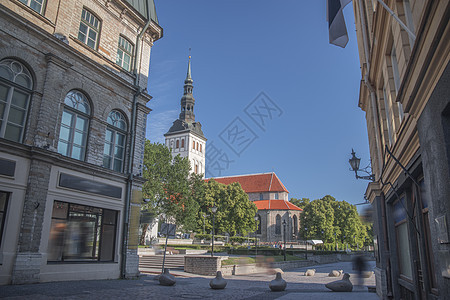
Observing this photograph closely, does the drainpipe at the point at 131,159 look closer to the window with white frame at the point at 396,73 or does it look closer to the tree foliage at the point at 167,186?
the window with white frame at the point at 396,73

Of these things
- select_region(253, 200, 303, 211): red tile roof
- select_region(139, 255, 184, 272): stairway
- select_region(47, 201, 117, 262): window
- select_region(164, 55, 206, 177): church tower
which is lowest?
select_region(139, 255, 184, 272): stairway

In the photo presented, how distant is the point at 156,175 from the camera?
40.1 metres

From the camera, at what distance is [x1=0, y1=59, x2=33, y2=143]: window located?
11.3 m

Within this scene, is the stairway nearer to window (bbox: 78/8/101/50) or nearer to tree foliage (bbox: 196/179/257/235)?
window (bbox: 78/8/101/50)

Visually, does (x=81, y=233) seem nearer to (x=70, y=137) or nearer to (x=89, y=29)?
(x=70, y=137)

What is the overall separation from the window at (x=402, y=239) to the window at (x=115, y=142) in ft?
39.3

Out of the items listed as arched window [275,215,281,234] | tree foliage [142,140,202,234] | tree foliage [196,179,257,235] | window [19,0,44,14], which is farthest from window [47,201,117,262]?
arched window [275,215,281,234]

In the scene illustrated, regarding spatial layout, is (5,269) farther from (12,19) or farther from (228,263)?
(228,263)

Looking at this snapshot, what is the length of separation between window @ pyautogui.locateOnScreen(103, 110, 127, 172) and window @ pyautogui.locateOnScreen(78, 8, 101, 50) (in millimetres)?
3342

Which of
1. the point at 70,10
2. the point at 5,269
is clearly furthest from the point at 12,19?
the point at 5,269

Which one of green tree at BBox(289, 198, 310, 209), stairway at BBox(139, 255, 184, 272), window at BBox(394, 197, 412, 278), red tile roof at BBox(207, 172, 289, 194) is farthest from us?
green tree at BBox(289, 198, 310, 209)

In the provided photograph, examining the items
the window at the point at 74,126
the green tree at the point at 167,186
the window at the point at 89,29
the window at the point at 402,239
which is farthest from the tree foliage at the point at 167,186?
the window at the point at 402,239

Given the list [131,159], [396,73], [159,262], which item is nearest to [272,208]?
[159,262]

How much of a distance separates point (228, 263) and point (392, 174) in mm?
17205
